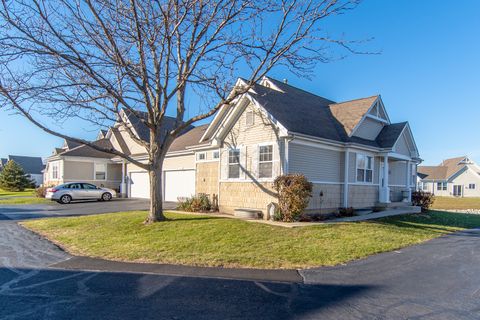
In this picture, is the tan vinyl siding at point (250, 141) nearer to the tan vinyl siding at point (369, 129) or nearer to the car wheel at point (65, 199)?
the tan vinyl siding at point (369, 129)

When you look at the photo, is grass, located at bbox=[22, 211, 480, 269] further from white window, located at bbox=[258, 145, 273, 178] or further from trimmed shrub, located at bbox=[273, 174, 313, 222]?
white window, located at bbox=[258, 145, 273, 178]

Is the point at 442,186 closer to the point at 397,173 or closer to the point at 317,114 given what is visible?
the point at 397,173

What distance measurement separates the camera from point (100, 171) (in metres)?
30.7

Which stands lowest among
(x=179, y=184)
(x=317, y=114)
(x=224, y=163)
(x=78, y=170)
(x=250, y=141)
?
(x=179, y=184)

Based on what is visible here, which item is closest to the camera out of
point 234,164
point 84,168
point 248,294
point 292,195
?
point 248,294

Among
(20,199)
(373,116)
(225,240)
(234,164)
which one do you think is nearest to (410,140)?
(373,116)

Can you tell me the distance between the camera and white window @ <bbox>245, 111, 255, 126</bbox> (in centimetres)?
1598

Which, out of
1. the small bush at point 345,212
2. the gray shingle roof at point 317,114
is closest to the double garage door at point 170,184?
the gray shingle roof at point 317,114

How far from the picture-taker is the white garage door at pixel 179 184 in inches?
889

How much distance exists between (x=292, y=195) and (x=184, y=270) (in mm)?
6848

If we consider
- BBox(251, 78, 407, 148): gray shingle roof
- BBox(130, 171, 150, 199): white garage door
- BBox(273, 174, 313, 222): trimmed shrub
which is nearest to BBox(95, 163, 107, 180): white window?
BBox(130, 171, 150, 199): white garage door

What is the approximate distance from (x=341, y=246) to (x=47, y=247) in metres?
8.74

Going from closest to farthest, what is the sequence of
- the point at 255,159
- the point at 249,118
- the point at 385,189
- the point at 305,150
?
1. the point at 305,150
2. the point at 255,159
3. the point at 249,118
4. the point at 385,189

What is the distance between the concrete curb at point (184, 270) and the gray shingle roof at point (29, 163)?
237 ft
